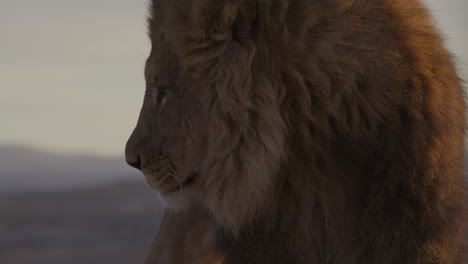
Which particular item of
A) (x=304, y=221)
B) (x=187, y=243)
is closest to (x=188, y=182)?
(x=304, y=221)

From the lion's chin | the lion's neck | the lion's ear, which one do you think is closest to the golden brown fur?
the lion's chin

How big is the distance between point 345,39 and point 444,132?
17.0 inches

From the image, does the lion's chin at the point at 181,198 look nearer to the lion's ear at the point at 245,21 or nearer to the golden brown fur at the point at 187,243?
the golden brown fur at the point at 187,243

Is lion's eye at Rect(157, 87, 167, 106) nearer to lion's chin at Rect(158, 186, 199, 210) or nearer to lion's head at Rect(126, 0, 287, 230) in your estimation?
lion's head at Rect(126, 0, 287, 230)

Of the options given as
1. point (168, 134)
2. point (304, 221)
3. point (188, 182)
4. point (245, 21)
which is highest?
point (245, 21)

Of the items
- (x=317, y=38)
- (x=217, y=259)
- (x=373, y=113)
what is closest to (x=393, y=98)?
(x=373, y=113)

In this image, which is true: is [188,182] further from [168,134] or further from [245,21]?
[245,21]

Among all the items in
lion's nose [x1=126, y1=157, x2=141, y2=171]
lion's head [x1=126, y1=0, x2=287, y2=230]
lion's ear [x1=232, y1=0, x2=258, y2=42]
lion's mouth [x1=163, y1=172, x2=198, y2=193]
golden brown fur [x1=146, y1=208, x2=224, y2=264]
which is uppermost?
lion's ear [x1=232, y1=0, x2=258, y2=42]

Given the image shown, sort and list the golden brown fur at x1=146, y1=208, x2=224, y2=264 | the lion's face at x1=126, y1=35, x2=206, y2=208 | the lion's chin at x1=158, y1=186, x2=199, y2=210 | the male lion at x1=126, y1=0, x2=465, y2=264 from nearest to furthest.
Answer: the male lion at x1=126, y1=0, x2=465, y2=264, the lion's face at x1=126, y1=35, x2=206, y2=208, the lion's chin at x1=158, y1=186, x2=199, y2=210, the golden brown fur at x1=146, y1=208, x2=224, y2=264

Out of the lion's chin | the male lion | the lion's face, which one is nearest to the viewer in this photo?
the male lion

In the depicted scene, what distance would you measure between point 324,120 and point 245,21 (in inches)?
15.8

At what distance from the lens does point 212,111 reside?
3.33 m

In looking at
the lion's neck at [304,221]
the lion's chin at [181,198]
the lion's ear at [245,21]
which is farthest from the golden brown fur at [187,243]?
the lion's ear at [245,21]

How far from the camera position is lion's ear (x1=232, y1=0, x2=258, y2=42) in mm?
3279
